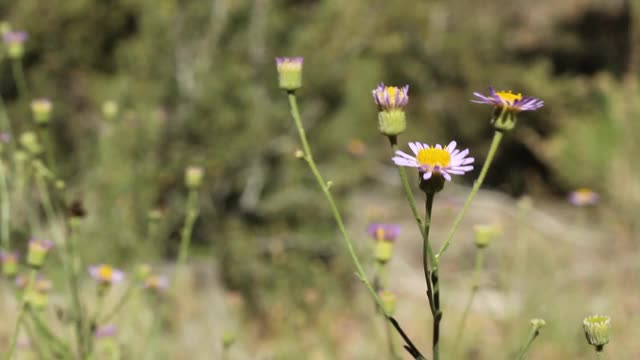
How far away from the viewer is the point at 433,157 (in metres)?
0.89

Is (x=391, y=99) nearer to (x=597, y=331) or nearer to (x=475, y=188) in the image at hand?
(x=475, y=188)

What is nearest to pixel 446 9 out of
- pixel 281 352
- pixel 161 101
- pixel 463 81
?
pixel 463 81

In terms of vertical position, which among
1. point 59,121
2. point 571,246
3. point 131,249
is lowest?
point 571,246

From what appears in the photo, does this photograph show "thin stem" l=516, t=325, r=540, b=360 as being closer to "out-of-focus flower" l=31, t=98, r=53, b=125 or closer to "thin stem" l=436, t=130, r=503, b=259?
"thin stem" l=436, t=130, r=503, b=259

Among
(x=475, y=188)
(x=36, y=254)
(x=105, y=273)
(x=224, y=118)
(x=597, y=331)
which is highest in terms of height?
(x=475, y=188)

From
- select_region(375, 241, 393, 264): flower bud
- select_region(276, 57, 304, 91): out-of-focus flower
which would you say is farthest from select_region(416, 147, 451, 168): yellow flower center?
select_region(375, 241, 393, 264): flower bud

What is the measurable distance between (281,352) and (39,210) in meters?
1.98

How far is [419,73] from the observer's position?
4.79 meters

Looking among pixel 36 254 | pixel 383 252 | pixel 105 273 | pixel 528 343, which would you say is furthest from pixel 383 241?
pixel 105 273

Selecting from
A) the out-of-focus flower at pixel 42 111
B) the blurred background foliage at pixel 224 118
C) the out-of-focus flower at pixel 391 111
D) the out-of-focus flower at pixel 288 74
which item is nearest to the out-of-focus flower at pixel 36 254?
the out-of-focus flower at pixel 42 111

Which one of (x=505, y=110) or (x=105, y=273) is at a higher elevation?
(x=505, y=110)

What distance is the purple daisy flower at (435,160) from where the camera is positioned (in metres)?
0.86

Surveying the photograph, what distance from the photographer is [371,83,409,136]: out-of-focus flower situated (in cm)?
91

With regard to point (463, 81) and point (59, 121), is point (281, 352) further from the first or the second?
point (463, 81)
